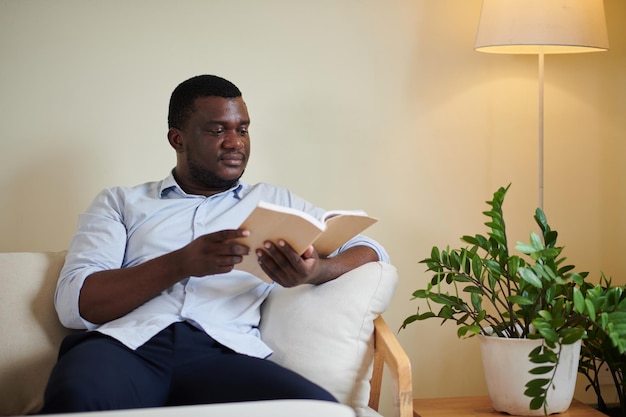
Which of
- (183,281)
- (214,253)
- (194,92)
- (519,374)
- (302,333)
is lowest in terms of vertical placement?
(519,374)

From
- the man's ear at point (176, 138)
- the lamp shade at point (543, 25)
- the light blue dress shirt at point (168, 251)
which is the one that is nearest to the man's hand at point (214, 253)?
the light blue dress shirt at point (168, 251)

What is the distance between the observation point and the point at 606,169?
3.21m

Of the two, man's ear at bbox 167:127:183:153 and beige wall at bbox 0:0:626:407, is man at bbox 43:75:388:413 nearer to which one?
man's ear at bbox 167:127:183:153

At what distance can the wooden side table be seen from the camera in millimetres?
2463

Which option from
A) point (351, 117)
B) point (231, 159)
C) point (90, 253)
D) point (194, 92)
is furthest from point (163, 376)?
point (351, 117)

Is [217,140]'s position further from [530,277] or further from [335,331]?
[530,277]

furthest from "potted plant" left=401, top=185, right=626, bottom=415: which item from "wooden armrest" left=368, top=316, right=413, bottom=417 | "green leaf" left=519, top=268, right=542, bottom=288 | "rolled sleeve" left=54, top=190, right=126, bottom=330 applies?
"rolled sleeve" left=54, top=190, right=126, bottom=330

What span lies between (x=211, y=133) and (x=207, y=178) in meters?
0.13

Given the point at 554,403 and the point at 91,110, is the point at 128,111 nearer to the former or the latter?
the point at 91,110

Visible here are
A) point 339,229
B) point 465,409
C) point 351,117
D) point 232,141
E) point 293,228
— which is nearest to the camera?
point 293,228

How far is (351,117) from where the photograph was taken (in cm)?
305

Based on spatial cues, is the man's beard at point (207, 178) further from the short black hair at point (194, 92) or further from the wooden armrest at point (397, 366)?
the wooden armrest at point (397, 366)

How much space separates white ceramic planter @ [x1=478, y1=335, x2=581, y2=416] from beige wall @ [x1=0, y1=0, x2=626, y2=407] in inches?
28.6

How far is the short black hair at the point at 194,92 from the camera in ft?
8.08
